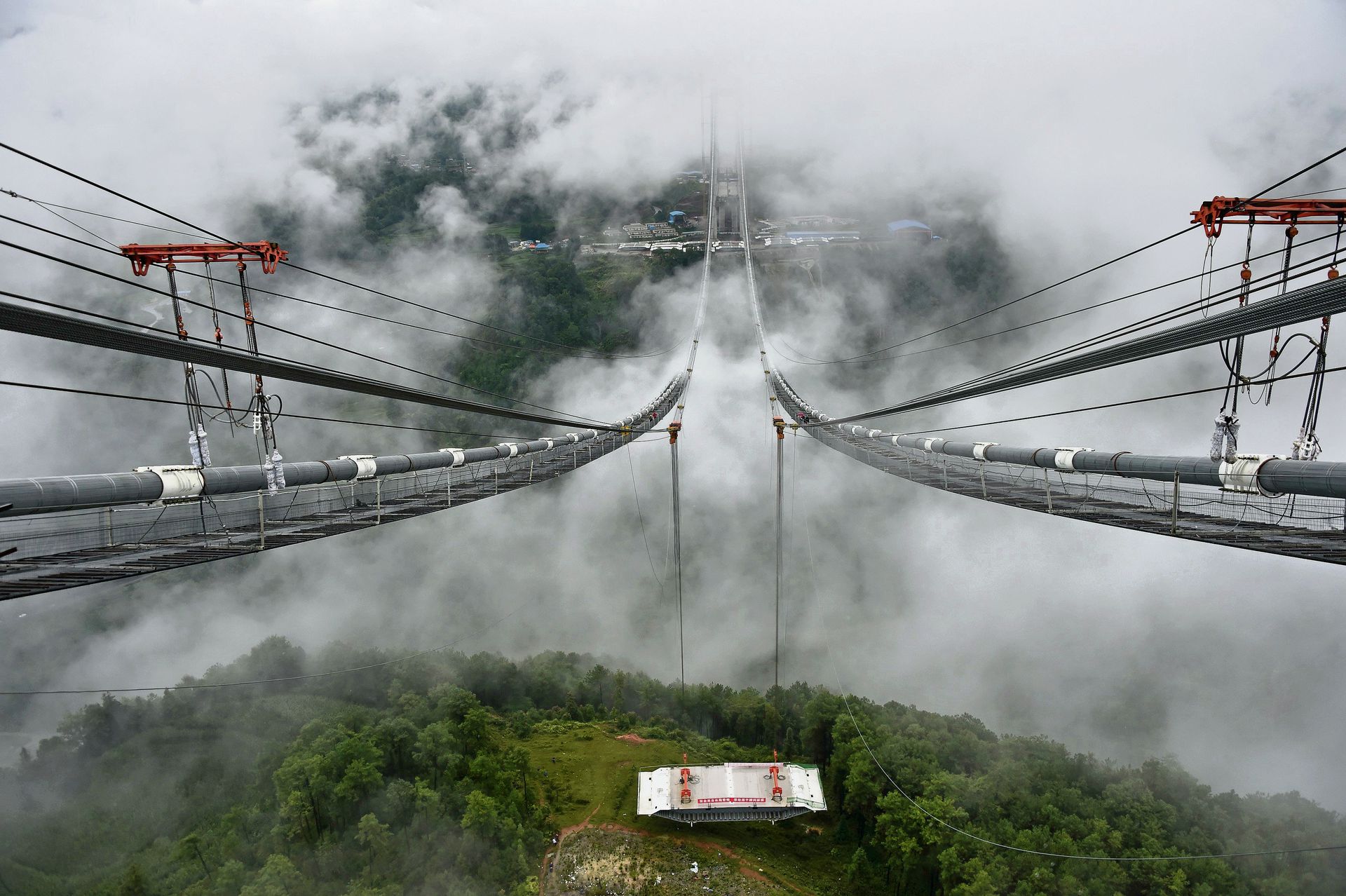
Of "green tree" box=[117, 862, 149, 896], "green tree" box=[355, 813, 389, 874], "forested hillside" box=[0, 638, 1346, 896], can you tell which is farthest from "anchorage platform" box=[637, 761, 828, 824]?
"green tree" box=[117, 862, 149, 896]

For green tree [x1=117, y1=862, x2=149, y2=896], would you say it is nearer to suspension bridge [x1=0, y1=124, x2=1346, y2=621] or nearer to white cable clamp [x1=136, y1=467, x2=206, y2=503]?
suspension bridge [x1=0, y1=124, x2=1346, y2=621]

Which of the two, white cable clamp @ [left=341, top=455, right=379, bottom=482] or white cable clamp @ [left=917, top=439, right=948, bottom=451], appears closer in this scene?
white cable clamp @ [left=341, top=455, right=379, bottom=482]

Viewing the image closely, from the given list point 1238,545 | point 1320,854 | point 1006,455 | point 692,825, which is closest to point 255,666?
point 692,825

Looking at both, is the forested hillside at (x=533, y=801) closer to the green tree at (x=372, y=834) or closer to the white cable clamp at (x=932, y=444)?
the green tree at (x=372, y=834)

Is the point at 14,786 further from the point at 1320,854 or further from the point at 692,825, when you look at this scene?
the point at 1320,854

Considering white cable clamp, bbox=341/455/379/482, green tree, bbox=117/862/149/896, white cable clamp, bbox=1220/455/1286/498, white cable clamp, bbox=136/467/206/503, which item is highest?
white cable clamp, bbox=341/455/379/482

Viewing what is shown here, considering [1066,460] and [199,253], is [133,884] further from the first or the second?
[1066,460]

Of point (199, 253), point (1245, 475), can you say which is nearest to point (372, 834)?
point (199, 253)
